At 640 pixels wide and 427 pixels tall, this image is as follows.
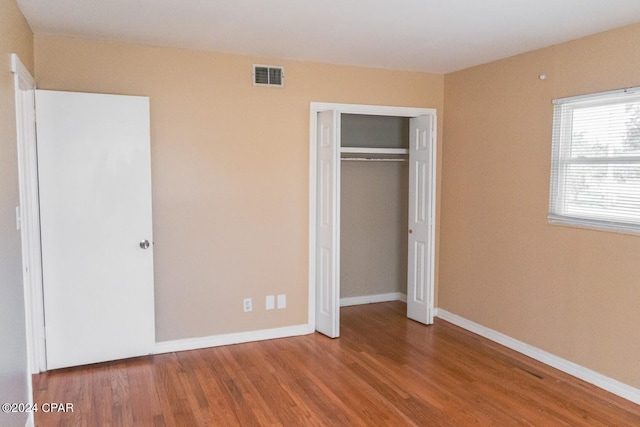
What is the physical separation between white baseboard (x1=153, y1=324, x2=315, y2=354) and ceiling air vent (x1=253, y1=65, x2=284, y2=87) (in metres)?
2.23

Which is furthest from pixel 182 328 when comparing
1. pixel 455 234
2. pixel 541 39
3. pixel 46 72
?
pixel 541 39

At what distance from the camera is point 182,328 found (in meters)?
4.16

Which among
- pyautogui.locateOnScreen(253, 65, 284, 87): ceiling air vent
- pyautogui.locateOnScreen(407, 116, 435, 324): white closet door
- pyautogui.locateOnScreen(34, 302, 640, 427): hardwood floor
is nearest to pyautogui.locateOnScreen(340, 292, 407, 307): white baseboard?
pyautogui.locateOnScreen(407, 116, 435, 324): white closet door

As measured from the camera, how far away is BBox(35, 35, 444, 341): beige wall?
3.89 metres

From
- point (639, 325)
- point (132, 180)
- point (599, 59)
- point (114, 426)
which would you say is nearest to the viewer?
point (114, 426)

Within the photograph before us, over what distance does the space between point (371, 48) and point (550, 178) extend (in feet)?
5.85

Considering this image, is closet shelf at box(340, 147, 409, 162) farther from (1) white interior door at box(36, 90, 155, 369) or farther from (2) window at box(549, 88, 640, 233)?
(1) white interior door at box(36, 90, 155, 369)

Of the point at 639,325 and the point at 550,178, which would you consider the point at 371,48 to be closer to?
the point at 550,178

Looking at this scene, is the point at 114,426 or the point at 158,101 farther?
the point at 158,101

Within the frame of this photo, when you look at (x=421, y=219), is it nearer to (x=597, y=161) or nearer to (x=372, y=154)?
(x=372, y=154)

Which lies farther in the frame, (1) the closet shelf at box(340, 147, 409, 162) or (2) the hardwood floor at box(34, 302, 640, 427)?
(1) the closet shelf at box(340, 147, 409, 162)

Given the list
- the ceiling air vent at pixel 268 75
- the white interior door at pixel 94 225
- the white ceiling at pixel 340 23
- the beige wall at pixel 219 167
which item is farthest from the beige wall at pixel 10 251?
the ceiling air vent at pixel 268 75

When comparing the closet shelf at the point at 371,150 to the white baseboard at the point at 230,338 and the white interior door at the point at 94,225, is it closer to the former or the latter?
the white baseboard at the point at 230,338

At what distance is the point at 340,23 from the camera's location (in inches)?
130
